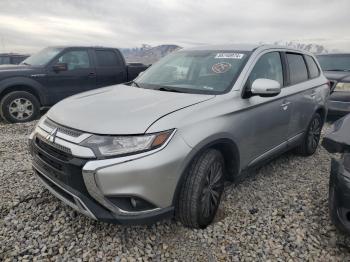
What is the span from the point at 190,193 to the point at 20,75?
17.8ft

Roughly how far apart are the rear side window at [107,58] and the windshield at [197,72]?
3.97m

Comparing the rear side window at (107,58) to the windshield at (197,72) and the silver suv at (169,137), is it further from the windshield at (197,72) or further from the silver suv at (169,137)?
the silver suv at (169,137)

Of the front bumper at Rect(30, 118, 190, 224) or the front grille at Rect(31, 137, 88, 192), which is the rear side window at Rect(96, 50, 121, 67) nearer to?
the front grille at Rect(31, 137, 88, 192)

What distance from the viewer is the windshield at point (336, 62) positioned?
7.92m

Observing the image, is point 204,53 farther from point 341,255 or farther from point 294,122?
point 341,255

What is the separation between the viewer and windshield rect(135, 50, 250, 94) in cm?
303

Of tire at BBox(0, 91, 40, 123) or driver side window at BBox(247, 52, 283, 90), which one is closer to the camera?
driver side window at BBox(247, 52, 283, 90)

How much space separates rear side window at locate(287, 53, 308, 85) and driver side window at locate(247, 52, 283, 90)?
0.28 metres

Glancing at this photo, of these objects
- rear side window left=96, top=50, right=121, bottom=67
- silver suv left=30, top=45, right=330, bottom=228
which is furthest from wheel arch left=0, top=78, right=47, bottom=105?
silver suv left=30, top=45, right=330, bottom=228

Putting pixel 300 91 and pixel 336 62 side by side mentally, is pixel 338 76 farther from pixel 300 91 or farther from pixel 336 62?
pixel 300 91

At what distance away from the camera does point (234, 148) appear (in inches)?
112

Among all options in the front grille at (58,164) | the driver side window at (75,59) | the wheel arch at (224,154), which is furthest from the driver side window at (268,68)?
the driver side window at (75,59)

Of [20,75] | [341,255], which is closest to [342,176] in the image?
[341,255]

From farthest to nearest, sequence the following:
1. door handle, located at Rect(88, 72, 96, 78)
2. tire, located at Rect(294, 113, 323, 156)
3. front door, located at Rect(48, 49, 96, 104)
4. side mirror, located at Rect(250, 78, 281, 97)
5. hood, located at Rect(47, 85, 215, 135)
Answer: door handle, located at Rect(88, 72, 96, 78) < front door, located at Rect(48, 49, 96, 104) < tire, located at Rect(294, 113, 323, 156) < side mirror, located at Rect(250, 78, 281, 97) < hood, located at Rect(47, 85, 215, 135)
